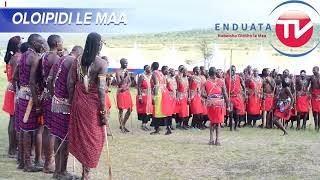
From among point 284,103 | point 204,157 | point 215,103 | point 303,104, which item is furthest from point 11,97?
point 303,104

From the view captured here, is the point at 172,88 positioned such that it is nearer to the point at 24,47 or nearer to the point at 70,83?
the point at 24,47

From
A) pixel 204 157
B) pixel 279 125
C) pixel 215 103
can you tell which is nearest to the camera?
pixel 204 157

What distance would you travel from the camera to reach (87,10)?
24.4 m

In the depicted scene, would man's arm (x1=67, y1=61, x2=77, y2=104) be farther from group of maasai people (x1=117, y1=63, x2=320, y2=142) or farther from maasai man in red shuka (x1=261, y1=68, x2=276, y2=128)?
maasai man in red shuka (x1=261, y1=68, x2=276, y2=128)

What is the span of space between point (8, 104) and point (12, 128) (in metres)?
0.48

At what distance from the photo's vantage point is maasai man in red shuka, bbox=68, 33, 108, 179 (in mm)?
6625

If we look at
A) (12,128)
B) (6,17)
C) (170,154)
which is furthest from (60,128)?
(6,17)

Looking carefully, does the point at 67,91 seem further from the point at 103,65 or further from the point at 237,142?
the point at 237,142

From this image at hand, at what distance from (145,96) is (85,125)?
7.27m

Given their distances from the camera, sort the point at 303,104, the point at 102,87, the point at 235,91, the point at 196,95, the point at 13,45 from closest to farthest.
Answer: the point at 102,87 < the point at 13,45 < the point at 235,91 < the point at 196,95 < the point at 303,104

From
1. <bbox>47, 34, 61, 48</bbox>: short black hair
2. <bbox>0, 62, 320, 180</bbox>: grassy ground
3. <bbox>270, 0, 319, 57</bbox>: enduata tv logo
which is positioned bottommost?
<bbox>0, 62, 320, 180</bbox>: grassy ground

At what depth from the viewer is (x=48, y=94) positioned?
7684 mm

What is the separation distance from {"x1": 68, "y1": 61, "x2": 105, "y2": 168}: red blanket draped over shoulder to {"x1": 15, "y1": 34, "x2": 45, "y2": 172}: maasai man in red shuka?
40.5 inches

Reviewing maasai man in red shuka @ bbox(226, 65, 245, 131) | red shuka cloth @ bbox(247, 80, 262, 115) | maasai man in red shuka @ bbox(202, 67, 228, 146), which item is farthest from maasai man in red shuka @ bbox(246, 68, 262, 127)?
maasai man in red shuka @ bbox(202, 67, 228, 146)
